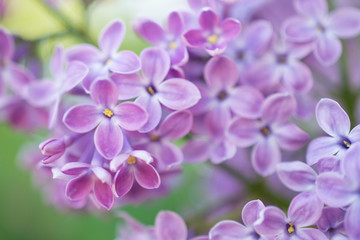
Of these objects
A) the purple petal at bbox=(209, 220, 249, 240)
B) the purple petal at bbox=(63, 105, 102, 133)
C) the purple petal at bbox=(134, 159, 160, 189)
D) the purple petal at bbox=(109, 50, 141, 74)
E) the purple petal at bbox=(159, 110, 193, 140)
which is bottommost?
the purple petal at bbox=(209, 220, 249, 240)

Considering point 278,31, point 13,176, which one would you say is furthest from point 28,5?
point 278,31

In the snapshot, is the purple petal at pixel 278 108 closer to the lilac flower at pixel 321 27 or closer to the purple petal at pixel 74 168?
the lilac flower at pixel 321 27

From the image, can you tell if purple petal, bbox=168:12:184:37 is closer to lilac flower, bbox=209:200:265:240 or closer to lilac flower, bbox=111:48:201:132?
lilac flower, bbox=111:48:201:132

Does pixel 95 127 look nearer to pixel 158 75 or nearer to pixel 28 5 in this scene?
pixel 158 75

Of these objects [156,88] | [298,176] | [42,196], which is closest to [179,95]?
[156,88]

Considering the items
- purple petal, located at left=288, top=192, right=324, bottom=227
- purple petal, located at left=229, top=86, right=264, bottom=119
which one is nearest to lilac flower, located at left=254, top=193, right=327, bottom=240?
purple petal, located at left=288, top=192, right=324, bottom=227

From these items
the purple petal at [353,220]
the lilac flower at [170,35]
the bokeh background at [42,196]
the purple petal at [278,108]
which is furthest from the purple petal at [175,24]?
the bokeh background at [42,196]
